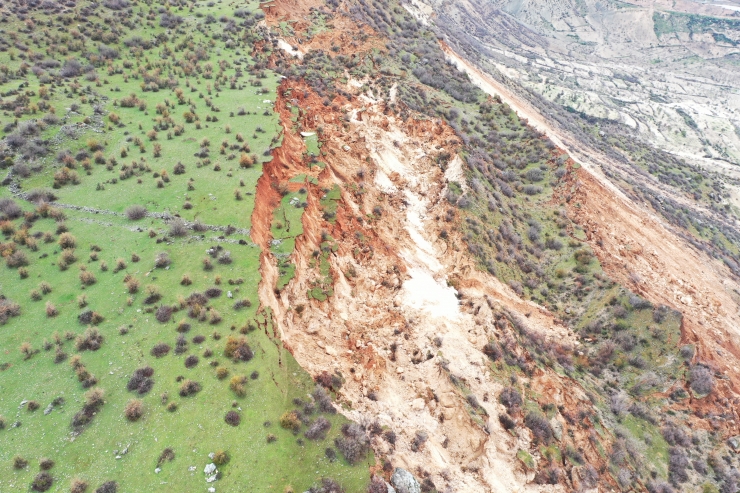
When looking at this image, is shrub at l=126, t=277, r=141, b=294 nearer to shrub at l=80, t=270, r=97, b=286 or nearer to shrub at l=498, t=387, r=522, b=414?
shrub at l=80, t=270, r=97, b=286

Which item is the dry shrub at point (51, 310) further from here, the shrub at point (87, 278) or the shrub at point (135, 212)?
the shrub at point (135, 212)

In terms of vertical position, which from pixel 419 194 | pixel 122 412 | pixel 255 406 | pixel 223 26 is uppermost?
pixel 223 26

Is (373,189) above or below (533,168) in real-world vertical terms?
below

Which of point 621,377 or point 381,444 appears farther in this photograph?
point 621,377

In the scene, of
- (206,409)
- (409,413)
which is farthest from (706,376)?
(206,409)

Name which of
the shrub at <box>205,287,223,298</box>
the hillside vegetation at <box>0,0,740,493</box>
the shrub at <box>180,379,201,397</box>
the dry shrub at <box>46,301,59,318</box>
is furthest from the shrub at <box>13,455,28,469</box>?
the shrub at <box>205,287,223,298</box>

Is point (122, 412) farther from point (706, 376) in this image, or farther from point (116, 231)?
point (706, 376)
